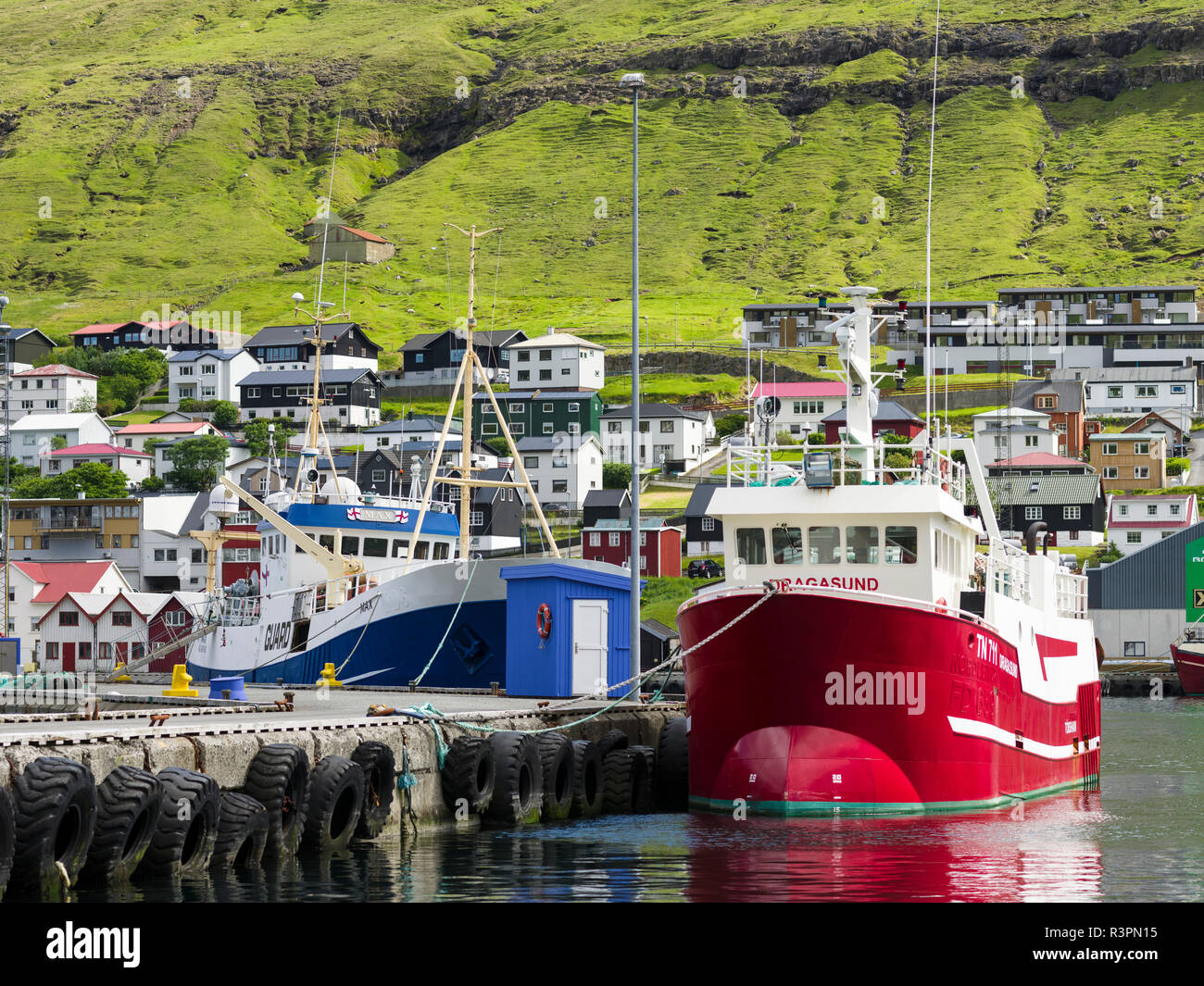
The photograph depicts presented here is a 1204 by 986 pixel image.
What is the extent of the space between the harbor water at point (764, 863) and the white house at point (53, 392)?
5320 inches

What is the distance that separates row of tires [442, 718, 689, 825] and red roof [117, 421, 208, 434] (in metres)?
112

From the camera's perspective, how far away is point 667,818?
85.6ft

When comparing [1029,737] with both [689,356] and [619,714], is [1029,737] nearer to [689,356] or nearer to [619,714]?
[619,714]

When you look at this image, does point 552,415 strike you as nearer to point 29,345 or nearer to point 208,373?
point 208,373

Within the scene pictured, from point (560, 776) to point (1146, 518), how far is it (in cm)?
7836

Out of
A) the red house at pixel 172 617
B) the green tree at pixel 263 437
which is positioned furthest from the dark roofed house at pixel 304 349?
the red house at pixel 172 617

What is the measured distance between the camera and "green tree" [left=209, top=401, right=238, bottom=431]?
142m

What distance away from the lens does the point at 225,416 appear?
142 metres

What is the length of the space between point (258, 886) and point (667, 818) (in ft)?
29.2

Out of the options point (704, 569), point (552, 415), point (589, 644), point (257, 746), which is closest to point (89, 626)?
point (704, 569)

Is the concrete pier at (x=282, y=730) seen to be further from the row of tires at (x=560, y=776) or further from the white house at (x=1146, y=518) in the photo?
the white house at (x=1146, y=518)

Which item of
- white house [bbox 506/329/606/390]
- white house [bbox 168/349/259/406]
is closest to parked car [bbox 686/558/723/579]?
white house [bbox 506/329/606/390]

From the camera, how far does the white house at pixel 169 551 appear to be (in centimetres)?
10956
